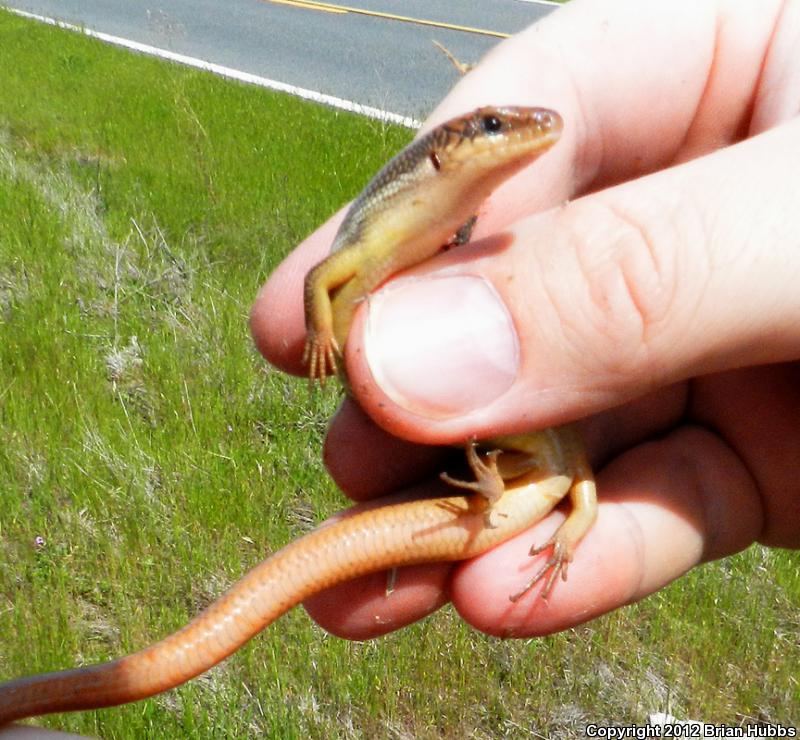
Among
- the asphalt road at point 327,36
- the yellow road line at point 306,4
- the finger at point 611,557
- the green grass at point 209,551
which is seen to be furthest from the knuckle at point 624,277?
the yellow road line at point 306,4

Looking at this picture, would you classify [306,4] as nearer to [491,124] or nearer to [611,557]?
[491,124]

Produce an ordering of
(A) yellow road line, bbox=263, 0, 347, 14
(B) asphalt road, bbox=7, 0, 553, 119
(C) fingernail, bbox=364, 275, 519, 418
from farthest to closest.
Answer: (A) yellow road line, bbox=263, 0, 347, 14, (B) asphalt road, bbox=7, 0, 553, 119, (C) fingernail, bbox=364, 275, 519, 418

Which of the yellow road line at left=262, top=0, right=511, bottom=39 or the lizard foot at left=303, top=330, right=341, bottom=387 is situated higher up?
the lizard foot at left=303, top=330, right=341, bottom=387

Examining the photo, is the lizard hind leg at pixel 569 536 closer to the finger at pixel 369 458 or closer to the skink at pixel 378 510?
the skink at pixel 378 510

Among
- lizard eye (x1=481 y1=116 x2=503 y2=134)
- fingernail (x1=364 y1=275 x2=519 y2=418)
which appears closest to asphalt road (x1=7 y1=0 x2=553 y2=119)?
lizard eye (x1=481 y1=116 x2=503 y2=134)

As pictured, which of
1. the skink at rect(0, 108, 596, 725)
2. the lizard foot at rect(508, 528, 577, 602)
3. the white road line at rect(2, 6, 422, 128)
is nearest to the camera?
the skink at rect(0, 108, 596, 725)

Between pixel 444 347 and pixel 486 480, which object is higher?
pixel 444 347

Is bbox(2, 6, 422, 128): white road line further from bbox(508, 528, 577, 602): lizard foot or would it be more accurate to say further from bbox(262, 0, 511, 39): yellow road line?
bbox(508, 528, 577, 602): lizard foot

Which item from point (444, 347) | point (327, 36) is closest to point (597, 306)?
point (444, 347)
